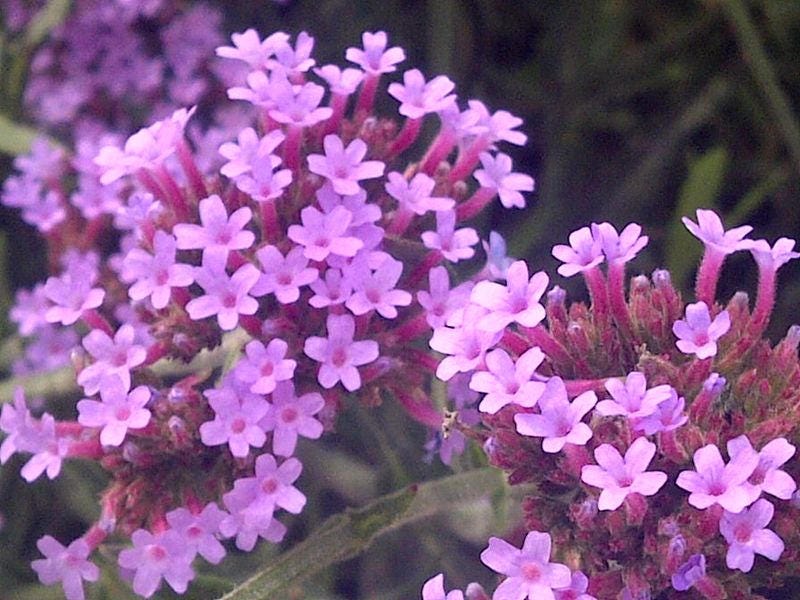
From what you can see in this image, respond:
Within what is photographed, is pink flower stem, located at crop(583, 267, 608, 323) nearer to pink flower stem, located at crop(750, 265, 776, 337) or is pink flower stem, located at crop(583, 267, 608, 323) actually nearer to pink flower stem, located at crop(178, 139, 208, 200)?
pink flower stem, located at crop(750, 265, 776, 337)

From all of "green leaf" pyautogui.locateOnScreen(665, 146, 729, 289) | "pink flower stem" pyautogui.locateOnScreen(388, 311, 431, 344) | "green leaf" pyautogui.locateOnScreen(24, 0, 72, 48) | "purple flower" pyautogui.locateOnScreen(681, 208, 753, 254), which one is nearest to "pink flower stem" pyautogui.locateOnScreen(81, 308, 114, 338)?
"pink flower stem" pyautogui.locateOnScreen(388, 311, 431, 344)

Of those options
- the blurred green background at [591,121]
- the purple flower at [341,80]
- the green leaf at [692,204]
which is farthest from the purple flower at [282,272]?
the green leaf at [692,204]

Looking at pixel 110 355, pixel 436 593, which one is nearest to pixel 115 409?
pixel 110 355

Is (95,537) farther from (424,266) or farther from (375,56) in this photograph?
(375,56)

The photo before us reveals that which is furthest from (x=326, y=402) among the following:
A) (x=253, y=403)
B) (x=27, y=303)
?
(x=27, y=303)

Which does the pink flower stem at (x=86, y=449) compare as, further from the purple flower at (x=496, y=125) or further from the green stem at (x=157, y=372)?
the purple flower at (x=496, y=125)
